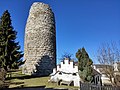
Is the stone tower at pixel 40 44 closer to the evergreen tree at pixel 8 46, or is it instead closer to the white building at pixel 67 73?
the evergreen tree at pixel 8 46

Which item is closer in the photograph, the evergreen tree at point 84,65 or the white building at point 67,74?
the evergreen tree at point 84,65

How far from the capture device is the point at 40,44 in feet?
108

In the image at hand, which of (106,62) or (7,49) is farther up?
(7,49)

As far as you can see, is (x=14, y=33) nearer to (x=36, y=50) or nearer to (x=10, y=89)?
(x=36, y=50)

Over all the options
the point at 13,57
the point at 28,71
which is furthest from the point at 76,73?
the point at 28,71

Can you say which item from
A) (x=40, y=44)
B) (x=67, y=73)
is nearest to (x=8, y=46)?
(x=40, y=44)

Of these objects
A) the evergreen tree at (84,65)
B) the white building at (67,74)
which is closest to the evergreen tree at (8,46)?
the white building at (67,74)

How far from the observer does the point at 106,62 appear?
26250mm

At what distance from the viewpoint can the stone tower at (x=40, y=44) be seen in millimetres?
32969

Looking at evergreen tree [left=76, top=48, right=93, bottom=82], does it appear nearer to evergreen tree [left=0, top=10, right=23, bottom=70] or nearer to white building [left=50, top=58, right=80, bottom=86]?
white building [left=50, top=58, right=80, bottom=86]

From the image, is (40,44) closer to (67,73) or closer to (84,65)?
(67,73)

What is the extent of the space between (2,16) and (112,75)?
16.7m

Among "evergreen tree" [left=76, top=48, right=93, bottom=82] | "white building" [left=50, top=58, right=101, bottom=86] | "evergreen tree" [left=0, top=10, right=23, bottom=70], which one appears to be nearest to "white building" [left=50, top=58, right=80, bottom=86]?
"white building" [left=50, top=58, right=101, bottom=86]

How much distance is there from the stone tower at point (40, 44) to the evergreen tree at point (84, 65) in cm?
1018
